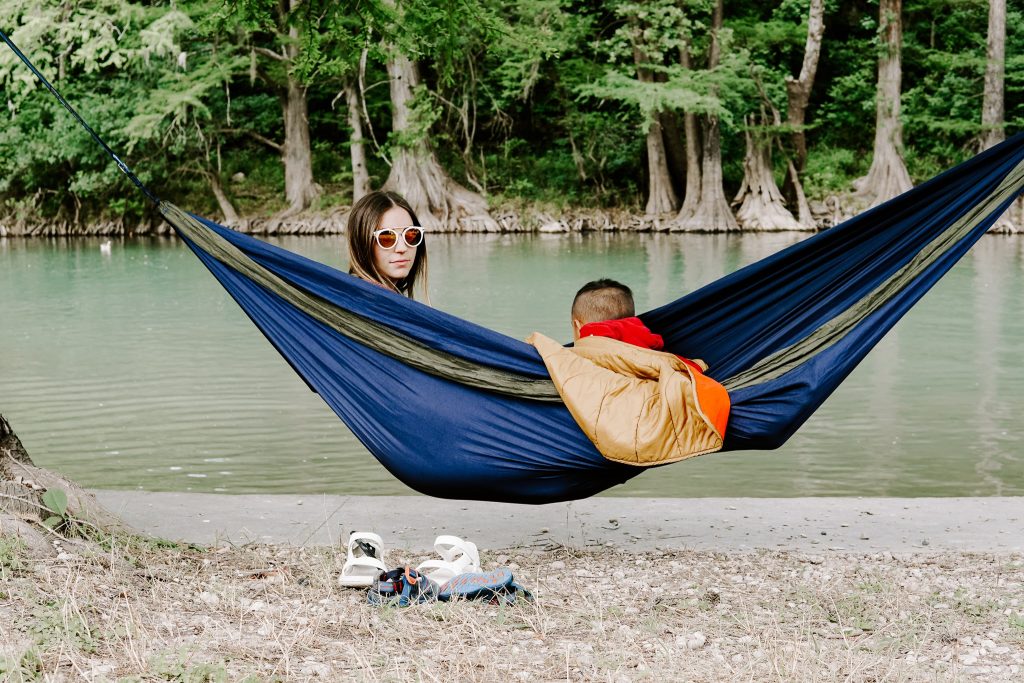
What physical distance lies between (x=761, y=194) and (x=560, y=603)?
15.7m

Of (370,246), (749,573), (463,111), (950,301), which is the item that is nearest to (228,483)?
(370,246)

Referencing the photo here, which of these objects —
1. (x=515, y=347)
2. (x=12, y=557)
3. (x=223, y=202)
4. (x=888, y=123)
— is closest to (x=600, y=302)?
(x=515, y=347)

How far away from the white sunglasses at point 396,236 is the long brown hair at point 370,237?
0.02 meters

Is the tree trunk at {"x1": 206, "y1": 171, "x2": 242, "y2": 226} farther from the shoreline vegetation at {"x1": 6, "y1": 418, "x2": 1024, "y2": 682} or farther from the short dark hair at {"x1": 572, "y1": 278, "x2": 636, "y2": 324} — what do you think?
the short dark hair at {"x1": 572, "y1": 278, "x2": 636, "y2": 324}

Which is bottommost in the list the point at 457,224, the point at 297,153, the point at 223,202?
the point at 457,224

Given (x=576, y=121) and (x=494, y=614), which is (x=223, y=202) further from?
(x=494, y=614)

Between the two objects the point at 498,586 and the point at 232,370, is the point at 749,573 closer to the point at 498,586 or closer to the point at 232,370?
the point at 498,586

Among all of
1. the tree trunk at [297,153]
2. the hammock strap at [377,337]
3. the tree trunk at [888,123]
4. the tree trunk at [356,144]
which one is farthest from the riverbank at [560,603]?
the tree trunk at [297,153]

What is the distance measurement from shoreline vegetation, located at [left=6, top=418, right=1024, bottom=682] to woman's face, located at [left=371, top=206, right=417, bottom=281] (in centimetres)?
73

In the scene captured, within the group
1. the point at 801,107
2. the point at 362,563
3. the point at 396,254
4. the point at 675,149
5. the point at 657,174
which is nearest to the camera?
the point at 362,563

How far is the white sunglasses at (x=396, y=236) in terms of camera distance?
284cm

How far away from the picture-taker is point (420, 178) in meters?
18.4

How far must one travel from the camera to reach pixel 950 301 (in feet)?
31.3

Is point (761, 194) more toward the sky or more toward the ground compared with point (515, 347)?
more toward the sky
